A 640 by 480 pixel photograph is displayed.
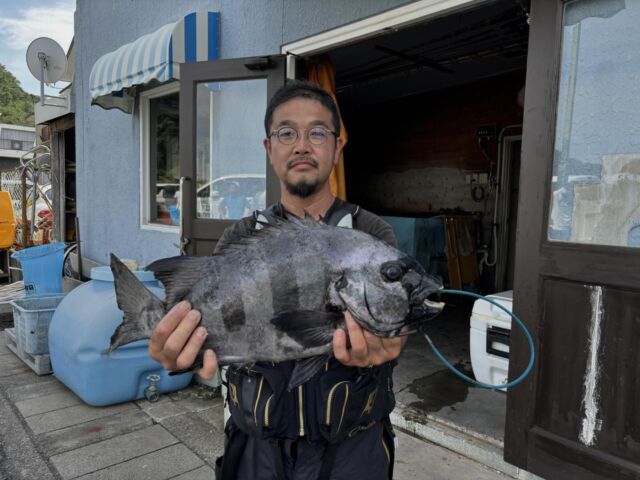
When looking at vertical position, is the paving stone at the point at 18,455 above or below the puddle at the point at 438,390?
below

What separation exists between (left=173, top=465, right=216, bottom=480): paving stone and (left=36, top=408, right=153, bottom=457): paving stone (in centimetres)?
76

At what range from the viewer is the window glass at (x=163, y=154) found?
658cm

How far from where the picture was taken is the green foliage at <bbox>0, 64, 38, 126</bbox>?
125 ft

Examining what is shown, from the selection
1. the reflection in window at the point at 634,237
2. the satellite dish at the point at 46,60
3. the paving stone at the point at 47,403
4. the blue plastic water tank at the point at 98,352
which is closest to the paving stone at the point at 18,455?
the paving stone at the point at 47,403

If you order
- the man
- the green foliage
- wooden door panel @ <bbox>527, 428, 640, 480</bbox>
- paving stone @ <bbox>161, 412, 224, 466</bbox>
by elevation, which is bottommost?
paving stone @ <bbox>161, 412, 224, 466</bbox>

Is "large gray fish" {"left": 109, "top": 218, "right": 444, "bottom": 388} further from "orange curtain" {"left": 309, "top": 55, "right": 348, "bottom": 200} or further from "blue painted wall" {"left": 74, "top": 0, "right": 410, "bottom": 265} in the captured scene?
"orange curtain" {"left": 309, "top": 55, "right": 348, "bottom": 200}

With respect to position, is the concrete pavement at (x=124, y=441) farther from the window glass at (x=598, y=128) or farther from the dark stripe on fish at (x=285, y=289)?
the dark stripe on fish at (x=285, y=289)

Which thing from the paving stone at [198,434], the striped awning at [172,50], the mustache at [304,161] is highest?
the striped awning at [172,50]

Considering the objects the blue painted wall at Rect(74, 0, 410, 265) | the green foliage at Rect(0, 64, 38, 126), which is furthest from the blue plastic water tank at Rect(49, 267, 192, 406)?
the green foliage at Rect(0, 64, 38, 126)

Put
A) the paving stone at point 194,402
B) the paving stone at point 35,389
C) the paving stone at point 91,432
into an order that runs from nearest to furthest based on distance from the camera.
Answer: the paving stone at point 91,432, the paving stone at point 194,402, the paving stone at point 35,389

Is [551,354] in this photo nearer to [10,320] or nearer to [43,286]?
[43,286]

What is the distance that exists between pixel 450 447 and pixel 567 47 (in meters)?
2.56

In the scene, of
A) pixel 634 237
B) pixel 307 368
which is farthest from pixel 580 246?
pixel 307 368

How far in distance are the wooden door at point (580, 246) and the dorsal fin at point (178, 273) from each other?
6.40ft
